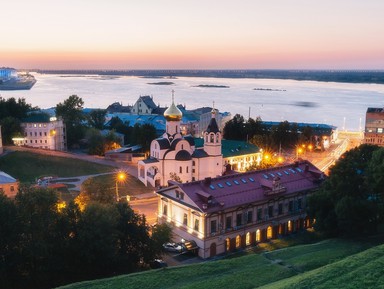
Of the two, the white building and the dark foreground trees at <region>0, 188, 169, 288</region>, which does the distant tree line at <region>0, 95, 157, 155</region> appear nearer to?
the white building

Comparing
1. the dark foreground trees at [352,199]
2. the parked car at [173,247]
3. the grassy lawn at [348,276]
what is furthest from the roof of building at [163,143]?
the grassy lawn at [348,276]

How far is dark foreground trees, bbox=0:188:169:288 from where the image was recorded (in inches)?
939

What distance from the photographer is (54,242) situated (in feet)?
80.6

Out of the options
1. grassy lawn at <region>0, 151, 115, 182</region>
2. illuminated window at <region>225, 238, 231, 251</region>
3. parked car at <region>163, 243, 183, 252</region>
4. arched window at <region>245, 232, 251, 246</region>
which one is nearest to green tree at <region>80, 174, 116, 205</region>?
parked car at <region>163, 243, 183, 252</region>

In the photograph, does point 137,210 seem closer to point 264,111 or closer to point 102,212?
point 102,212

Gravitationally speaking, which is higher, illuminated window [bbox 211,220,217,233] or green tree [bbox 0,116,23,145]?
green tree [bbox 0,116,23,145]

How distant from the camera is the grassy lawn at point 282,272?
16703 mm

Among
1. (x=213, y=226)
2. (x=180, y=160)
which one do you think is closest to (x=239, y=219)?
(x=213, y=226)

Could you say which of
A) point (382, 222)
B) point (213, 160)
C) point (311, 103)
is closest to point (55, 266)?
point (382, 222)

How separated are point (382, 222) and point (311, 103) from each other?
5171 inches

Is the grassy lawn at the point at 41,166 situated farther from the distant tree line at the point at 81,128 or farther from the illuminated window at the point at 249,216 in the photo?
the illuminated window at the point at 249,216

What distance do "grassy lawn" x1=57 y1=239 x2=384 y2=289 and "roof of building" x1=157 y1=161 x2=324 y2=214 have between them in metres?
5.83

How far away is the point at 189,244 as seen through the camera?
29.8 metres

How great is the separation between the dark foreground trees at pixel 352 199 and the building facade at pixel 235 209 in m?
3.15
